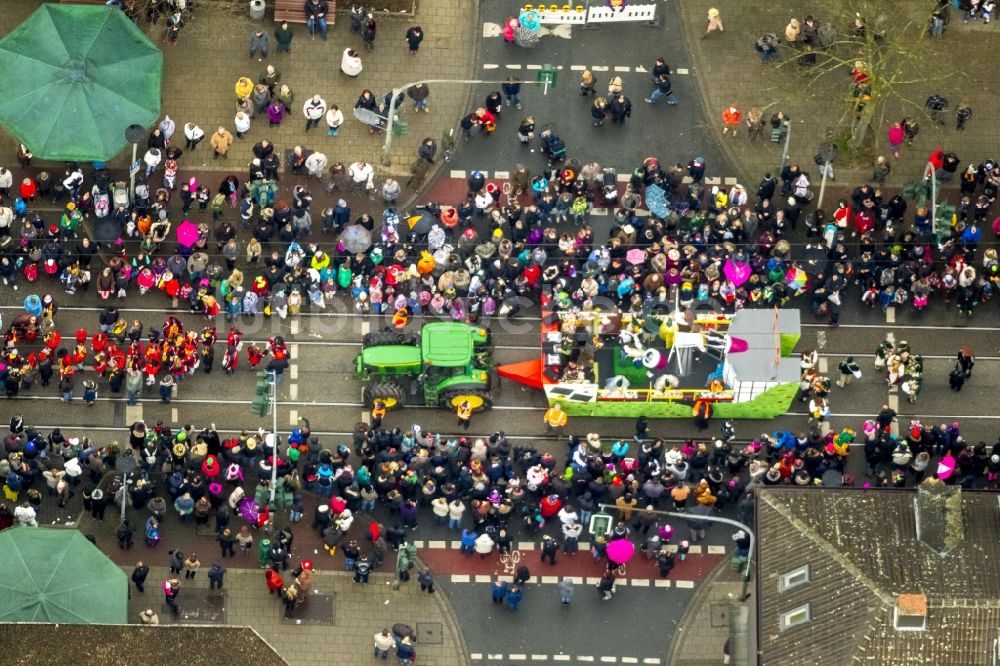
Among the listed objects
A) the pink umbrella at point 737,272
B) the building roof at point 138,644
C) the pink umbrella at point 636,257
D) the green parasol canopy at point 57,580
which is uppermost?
the pink umbrella at point 636,257

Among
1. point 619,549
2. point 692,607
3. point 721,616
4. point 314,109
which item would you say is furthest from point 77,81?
point 721,616

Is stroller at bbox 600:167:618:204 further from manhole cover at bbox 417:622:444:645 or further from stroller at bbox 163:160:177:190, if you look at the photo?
manhole cover at bbox 417:622:444:645

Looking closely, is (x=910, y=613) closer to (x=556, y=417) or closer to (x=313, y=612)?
(x=556, y=417)

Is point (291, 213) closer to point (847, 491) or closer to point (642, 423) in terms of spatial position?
point (642, 423)

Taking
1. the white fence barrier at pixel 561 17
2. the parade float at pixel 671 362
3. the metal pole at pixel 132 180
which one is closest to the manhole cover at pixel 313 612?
the parade float at pixel 671 362

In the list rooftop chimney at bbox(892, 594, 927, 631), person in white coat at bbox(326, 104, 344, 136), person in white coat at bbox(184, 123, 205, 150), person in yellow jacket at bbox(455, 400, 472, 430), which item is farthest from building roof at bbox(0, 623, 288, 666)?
person in white coat at bbox(326, 104, 344, 136)

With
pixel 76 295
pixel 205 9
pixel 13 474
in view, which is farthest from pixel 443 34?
pixel 13 474

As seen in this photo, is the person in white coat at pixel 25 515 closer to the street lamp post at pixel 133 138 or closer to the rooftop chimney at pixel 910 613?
the street lamp post at pixel 133 138

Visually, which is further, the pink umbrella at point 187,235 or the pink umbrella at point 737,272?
the pink umbrella at point 187,235
